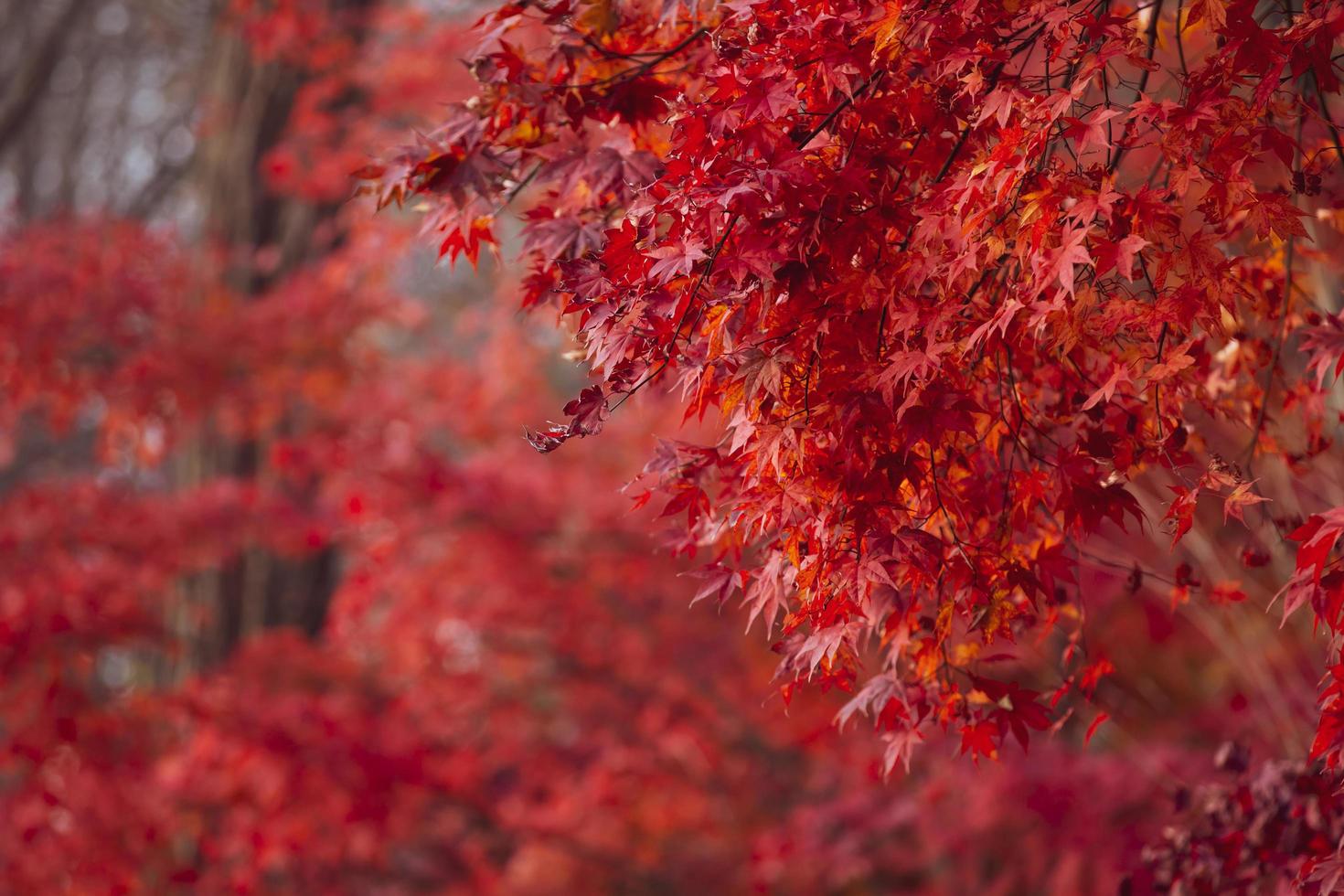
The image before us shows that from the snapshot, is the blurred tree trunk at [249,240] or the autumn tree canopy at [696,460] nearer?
the autumn tree canopy at [696,460]

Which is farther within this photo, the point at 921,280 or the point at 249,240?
the point at 249,240

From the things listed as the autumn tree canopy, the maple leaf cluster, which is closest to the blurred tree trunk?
the autumn tree canopy

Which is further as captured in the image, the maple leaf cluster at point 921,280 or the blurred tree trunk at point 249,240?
the blurred tree trunk at point 249,240

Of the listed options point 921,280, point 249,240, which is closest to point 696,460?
point 921,280

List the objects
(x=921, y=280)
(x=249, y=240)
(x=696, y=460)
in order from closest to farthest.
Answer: (x=921, y=280) → (x=696, y=460) → (x=249, y=240)

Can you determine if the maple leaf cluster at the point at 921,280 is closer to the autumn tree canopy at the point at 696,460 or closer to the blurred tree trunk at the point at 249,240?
the autumn tree canopy at the point at 696,460

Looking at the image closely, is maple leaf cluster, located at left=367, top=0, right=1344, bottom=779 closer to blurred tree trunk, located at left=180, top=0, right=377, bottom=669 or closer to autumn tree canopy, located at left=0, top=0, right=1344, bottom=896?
autumn tree canopy, located at left=0, top=0, right=1344, bottom=896

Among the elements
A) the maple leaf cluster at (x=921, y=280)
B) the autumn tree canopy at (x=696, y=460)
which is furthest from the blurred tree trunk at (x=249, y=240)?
the maple leaf cluster at (x=921, y=280)

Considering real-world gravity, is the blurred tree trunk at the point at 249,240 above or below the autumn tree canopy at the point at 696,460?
above

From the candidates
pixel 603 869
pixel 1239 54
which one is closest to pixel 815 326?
pixel 1239 54

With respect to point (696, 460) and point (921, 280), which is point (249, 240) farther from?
point (921, 280)

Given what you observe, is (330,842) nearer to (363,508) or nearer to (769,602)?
(363,508)

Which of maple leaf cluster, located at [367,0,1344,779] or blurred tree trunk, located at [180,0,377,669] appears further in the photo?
blurred tree trunk, located at [180,0,377,669]

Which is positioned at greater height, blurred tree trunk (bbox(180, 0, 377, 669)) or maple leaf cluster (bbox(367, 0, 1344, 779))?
blurred tree trunk (bbox(180, 0, 377, 669))
